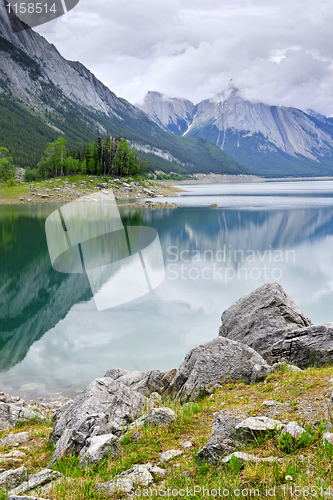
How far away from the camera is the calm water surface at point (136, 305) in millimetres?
14555

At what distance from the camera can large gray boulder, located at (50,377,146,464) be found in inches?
234

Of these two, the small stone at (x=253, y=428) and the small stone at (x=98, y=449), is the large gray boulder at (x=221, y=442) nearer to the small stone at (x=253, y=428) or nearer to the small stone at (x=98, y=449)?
the small stone at (x=253, y=428)

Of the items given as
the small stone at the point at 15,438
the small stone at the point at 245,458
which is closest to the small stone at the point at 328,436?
the small stone at the point at 245,458

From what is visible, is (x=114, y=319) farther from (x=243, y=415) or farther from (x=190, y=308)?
(x=243, y=415)

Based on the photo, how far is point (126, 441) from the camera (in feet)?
19.3

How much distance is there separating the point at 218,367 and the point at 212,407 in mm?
1808

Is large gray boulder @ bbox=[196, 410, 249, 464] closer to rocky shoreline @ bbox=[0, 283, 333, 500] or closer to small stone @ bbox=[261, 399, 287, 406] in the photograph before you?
rocky shoreline @ bbox=[0, 283, 333, 500]

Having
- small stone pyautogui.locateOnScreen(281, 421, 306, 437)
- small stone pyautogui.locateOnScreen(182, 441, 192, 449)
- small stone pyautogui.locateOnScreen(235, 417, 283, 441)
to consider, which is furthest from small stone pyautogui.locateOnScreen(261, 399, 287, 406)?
small stone pyautogui.locateOnScreen(182, 441, 192, 449)

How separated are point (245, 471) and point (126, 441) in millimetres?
2447

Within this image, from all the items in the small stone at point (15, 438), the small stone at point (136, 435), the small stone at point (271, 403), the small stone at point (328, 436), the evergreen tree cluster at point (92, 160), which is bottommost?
the small stone at point (15, 438)

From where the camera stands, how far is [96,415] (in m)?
6.41

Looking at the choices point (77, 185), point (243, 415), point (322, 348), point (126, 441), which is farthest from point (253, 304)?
point (77, 185)

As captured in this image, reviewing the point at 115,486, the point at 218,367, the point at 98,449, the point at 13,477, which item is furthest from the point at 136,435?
the point at 218,367

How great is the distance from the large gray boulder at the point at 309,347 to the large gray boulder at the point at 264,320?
52 centimetres
